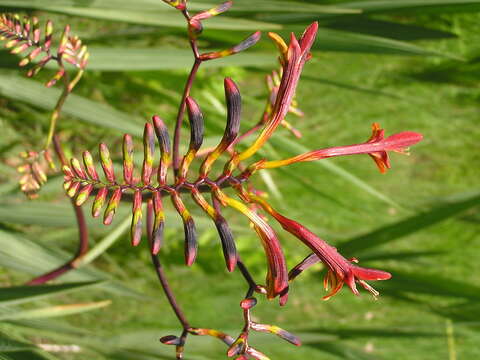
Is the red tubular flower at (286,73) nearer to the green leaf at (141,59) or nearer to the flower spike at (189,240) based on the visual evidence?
the flower spike at (189,240)

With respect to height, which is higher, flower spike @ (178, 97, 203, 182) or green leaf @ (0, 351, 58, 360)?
flower spike @ (178, 97, 203, 182)

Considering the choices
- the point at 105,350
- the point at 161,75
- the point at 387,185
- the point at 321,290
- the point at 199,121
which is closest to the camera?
the point at 199,121

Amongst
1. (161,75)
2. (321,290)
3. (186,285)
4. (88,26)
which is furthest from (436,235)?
(88,26)

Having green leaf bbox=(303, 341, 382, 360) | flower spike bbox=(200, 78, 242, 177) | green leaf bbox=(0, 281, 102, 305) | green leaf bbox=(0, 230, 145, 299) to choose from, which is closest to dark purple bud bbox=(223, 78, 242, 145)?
flower spike bbox=(200, 78, 242, 177)

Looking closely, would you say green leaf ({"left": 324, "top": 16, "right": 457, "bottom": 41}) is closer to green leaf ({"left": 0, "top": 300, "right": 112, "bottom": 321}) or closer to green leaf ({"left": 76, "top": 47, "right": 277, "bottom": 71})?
green leaf ({"left": 76, "top": 47, "right": 277, "bottom": 71})

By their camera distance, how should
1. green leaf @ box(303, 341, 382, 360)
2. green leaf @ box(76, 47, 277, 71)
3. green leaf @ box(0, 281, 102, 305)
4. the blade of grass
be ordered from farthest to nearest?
1. green leaf @ box(303, 341, 382, 360)
2. green leaf @ box(76, 47, 277, 71)
3. the blade of grass
4. green leaf @ box(0, 281, 102, 305)

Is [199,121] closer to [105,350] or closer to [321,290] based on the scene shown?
[105,350]

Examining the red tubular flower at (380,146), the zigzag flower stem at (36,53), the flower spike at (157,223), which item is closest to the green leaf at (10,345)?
the zigzag flower stem at (36,53)

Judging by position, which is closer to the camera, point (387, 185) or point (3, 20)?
point (3, 20)
